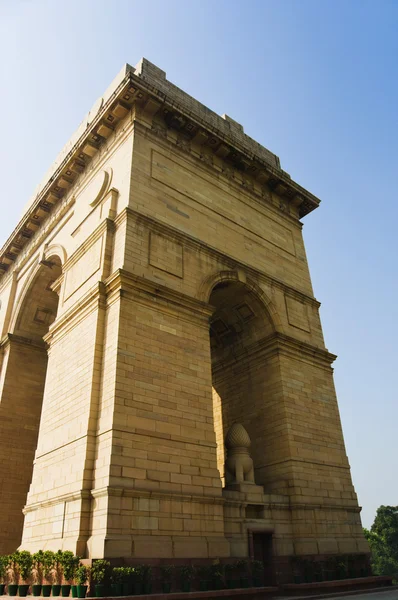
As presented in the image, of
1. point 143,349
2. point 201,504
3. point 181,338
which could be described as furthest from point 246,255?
point 201,504

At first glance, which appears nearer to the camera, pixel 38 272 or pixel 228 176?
pixel 228 176

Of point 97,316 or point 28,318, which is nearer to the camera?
point 97,316

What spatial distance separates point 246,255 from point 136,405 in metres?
8.09

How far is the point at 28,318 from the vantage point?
69.9 feet

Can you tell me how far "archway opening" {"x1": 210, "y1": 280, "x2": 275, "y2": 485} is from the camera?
16203 mm

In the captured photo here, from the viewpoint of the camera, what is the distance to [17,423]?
1850cm

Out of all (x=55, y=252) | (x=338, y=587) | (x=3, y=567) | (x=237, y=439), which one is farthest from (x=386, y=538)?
(x=3, y=567)

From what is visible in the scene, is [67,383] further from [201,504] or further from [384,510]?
[384,510]

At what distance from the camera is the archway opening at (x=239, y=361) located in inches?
638

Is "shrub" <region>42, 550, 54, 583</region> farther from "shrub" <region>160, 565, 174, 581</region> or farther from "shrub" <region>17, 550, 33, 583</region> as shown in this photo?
"shrub" <region>160, 565, 174, 581</region>

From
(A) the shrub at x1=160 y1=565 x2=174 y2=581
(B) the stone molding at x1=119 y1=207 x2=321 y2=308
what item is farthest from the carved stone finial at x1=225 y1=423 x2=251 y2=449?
(A) the shrub at x1=160 y1=565 x2=174 y2=581

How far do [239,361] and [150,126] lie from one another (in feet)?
29.2

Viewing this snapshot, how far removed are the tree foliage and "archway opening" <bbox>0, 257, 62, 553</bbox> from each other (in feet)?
162

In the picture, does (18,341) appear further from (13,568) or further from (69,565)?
(69,565)
